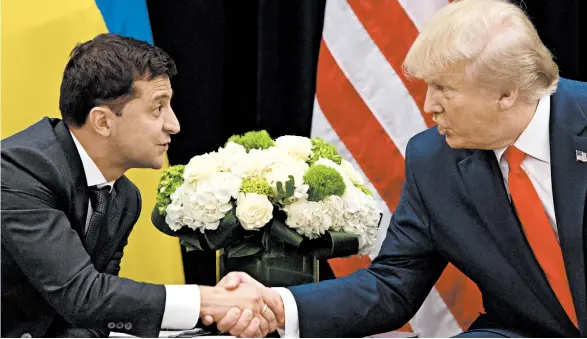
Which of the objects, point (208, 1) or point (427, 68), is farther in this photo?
point (208, 1)

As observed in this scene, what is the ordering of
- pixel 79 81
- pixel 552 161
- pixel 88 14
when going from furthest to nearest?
pixel 88 14
pixel 79 81
pixel 552 161

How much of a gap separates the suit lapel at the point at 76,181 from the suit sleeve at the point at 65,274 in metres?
0.12

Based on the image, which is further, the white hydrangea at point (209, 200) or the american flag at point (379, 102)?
the american flag at point (379, 102)

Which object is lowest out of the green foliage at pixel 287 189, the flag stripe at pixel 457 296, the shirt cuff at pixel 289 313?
the flag stripe at pixel 457 296

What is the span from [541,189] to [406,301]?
0.55 metres

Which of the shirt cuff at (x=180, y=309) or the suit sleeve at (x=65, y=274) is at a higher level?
the suit sleeve at (x=65, y=274)

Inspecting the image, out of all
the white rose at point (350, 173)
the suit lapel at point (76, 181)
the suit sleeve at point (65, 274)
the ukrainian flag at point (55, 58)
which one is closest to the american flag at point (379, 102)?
the ukrainian flag at point (55, 58)

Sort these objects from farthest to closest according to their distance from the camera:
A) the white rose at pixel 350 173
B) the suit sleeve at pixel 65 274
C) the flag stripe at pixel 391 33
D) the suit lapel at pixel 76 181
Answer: the flag stripe at pixel 391 33 < the white rose at pixel 350 173 < the suit lapel at pixel 76 181 < the suit sleeve at pixel 65 274

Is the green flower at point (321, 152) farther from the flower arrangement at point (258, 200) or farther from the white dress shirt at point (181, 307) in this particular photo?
the white dress shirt at point (181, 307)

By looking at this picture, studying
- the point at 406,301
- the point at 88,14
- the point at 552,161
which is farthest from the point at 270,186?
the point at 88,14

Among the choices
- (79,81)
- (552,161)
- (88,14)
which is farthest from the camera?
Answer: (88,14)

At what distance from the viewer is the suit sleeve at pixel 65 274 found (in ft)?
8.82

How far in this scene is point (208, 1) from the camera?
3768 millimetres

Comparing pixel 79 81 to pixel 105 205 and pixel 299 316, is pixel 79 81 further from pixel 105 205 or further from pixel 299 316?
pixel 299 316
